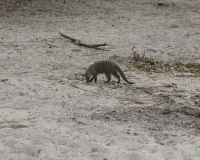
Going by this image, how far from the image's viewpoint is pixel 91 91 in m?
6.55

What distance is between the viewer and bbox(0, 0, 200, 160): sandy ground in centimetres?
447

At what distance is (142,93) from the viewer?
21.3 feet

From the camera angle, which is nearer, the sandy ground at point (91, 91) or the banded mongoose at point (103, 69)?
the sandy ground at point (91, 91)

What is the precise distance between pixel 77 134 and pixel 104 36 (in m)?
6.46

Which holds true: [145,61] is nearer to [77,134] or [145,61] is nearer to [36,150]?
[77,134]

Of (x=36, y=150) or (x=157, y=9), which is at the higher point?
(x=157, y=9)

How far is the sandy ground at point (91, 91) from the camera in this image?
14.7 feet

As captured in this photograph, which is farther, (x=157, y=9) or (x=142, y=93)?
(x=157, y=9)

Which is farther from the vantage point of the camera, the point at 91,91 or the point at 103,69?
the point at 103,69

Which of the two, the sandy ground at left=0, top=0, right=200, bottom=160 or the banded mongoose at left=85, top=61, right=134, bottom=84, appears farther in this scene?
the banded mongoose at left=85, top=61, right=134, bottom=84

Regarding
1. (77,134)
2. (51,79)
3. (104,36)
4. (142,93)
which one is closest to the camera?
(77,134)

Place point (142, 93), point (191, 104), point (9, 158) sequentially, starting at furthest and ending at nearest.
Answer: point (142, 93) → point (191, 104) → point (9, 158)

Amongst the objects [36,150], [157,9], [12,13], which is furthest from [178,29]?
[36,150]

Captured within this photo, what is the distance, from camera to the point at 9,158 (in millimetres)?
4098
